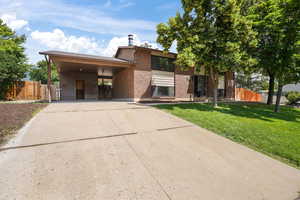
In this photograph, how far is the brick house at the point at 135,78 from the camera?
11148 millimetres

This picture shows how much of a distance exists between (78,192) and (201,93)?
48.8 feet

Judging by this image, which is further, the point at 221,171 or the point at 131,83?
the point at 131,83

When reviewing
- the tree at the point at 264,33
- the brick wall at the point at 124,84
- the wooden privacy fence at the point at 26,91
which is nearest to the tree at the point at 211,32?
the tree at the point at 264,33

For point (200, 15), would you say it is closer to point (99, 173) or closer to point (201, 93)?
point (201, 93)

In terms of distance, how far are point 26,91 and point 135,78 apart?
11480mm

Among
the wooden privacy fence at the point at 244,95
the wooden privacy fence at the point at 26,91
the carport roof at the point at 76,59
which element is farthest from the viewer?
the wooden privacy fence at the point at 244,95

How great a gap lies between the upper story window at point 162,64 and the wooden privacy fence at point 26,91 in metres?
11.2

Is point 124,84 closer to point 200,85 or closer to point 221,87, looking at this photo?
point 200,85

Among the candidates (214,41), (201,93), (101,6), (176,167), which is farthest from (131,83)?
(176,167)

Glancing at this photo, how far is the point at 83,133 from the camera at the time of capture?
4.17 metres

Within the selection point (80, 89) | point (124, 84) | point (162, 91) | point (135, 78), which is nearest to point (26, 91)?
point (80, 89)

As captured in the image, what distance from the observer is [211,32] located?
28.1 feet

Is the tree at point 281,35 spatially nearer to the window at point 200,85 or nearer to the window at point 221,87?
the window at point 200,85

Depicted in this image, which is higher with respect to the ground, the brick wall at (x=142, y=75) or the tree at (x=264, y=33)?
the tree at (x=264, y=33)
